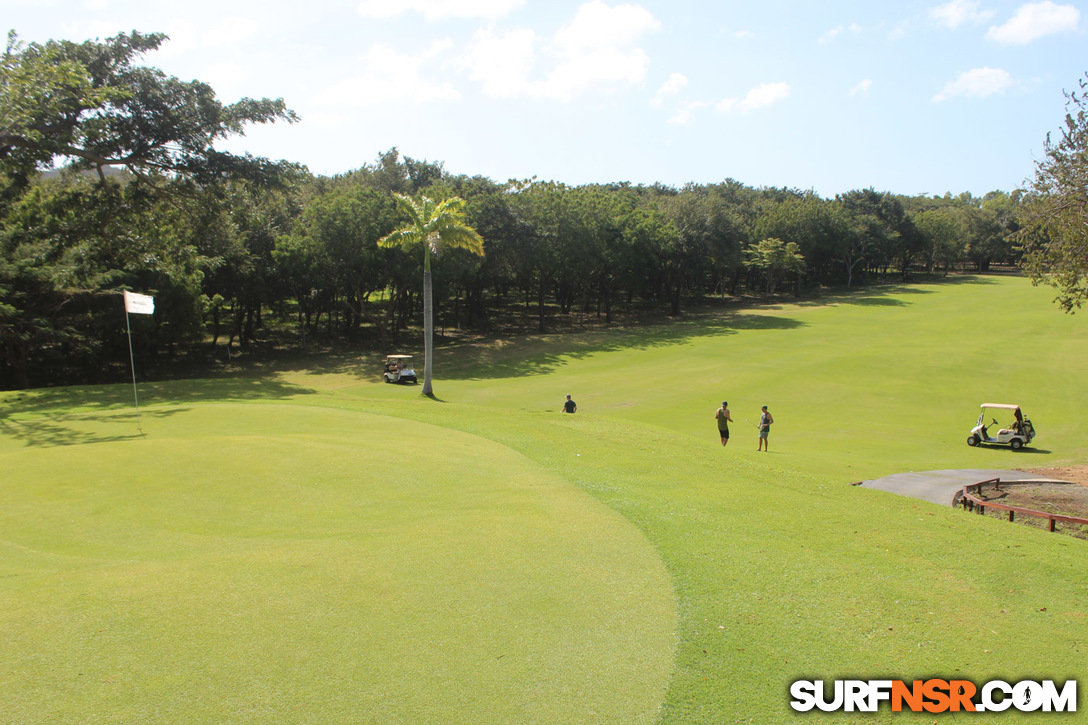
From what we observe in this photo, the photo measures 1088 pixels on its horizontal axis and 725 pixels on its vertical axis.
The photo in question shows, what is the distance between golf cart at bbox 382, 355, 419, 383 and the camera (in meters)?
45.2

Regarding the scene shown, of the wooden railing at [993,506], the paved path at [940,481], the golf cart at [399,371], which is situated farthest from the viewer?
the golf cart at [399,371]

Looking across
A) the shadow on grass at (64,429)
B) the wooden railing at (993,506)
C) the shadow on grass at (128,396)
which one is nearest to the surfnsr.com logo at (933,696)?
the wooden railing at (993,506)

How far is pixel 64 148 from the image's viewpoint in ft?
87.9

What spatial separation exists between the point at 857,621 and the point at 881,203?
13166cm

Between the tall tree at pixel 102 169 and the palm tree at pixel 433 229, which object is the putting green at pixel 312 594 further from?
the palm tree at pixel 433 229

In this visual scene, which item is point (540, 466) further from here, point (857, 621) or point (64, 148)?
point (64, 148)

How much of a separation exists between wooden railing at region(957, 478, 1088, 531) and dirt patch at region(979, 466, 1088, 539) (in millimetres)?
194

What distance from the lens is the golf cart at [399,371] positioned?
45156 millimetres

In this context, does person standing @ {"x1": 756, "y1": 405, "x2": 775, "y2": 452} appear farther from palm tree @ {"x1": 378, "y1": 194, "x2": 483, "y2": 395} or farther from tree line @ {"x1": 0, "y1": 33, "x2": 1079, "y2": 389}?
palm tree @ {"x1": 378, "y1": 194, "x2": 483, "y2": 395}

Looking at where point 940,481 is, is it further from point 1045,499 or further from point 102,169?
point 102,169

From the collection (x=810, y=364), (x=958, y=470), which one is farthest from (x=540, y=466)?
(x=810, y=364)

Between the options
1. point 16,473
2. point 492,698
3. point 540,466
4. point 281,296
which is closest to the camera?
point 492,698

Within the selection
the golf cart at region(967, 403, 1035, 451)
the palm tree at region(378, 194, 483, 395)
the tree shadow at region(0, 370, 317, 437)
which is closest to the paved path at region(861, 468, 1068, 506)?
the golf cart at region(967, 403, 1035, 451)

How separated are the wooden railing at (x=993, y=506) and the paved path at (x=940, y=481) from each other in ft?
0.97
